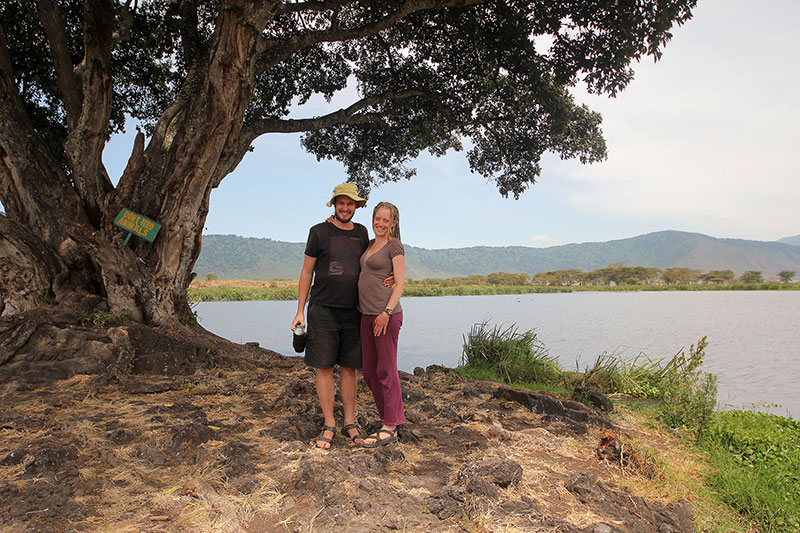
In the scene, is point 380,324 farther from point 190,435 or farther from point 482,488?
point 190,435

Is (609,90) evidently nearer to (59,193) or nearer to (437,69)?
→ (437,69)

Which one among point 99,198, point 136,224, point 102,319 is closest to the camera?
point 102,319

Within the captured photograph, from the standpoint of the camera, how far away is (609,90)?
316 inches

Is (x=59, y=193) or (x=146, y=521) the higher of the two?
(x=59, y=193)

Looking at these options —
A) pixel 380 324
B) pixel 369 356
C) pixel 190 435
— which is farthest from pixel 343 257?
pixel 190 435

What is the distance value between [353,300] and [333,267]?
30cm

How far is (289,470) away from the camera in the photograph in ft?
10.9

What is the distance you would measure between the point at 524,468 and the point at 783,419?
13.8 ft

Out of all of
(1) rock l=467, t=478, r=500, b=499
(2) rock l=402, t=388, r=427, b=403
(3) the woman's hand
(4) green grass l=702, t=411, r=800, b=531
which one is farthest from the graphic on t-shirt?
(4) green grass l=702, t=411, r=800, b=531

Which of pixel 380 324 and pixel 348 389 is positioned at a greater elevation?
pixel 380 324

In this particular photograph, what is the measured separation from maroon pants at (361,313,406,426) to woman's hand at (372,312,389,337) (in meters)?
0.07

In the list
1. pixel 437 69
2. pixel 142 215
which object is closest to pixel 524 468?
pixel 142 215

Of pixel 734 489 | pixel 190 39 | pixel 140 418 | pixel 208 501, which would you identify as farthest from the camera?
pixel 190 39

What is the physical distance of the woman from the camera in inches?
149
